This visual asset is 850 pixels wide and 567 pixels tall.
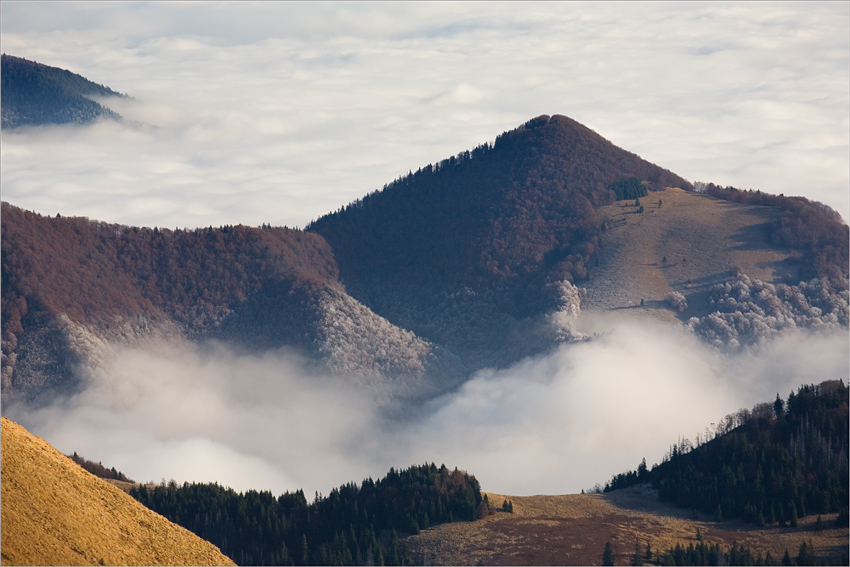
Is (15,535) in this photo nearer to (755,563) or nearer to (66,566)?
(66,566)

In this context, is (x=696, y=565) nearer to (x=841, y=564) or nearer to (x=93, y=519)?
(x=841, y=564)

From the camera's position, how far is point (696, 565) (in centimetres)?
19912

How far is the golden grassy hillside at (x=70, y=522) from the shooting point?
131 meters

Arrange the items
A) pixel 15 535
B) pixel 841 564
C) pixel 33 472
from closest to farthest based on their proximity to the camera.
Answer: pixel 15 535
pixel 33 472
pixel 841 564

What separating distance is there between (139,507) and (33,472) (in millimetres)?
16898

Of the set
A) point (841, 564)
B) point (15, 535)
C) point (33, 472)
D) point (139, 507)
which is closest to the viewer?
point (15, 535)

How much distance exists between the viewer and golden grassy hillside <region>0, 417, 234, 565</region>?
131 m

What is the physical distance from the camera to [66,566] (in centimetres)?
13025

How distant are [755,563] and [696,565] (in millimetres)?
8994

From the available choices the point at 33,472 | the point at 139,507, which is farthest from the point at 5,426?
the point at 139,507

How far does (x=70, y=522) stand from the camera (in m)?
138

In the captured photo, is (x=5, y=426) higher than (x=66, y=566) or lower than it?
higher

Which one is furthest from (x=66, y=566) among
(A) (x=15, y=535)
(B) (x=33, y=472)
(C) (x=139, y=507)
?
(C) (x=139, y=507)

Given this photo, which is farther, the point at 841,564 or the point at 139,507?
the point at 841,564
